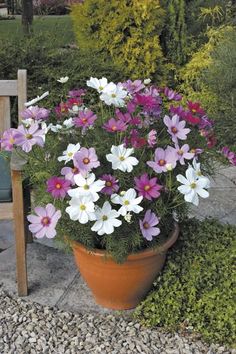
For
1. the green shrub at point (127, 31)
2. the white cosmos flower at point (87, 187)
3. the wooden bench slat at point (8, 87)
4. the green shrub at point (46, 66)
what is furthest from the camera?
the green shrub at point (127, 31)

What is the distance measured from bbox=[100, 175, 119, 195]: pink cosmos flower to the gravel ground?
2.30 feet

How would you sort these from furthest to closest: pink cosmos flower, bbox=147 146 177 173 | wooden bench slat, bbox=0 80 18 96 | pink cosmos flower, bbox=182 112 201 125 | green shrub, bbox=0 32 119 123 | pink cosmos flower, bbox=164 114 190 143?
green shrub, bbox=0 32 119 123 < wooden bench slat, bbox=0 80 18 96 < pink cosmos flower, bbox=182 112 201 125 < pink cosmos flower, bbox=164 114 190 143 < pink cosmos flower, bbox=147 146 177 173

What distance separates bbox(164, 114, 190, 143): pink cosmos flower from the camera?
7.36 ft

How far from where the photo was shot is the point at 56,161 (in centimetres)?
228

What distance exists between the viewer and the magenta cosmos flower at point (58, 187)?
6.81ft

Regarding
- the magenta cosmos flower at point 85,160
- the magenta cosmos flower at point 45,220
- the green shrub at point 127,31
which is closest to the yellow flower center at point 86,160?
the magenta cosmos flower at point 85,160

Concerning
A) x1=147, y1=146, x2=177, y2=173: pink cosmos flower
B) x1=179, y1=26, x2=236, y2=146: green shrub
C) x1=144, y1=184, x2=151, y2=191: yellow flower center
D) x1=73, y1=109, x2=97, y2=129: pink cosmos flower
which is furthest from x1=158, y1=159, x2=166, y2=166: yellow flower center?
x1=179, y1=26, x2=236, y2=146: green shrub

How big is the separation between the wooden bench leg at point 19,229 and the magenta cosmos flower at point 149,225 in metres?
0.62

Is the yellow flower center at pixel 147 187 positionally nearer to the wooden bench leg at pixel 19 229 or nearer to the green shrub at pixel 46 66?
the wooden bench leg at pixel 19 229

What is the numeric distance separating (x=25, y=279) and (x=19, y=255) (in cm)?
13

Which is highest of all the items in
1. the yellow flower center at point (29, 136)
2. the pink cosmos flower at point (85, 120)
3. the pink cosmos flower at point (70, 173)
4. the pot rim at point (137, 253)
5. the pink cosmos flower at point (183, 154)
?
the pink cosmos flower at point (85, 120)

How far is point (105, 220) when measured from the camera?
2092 millimetres

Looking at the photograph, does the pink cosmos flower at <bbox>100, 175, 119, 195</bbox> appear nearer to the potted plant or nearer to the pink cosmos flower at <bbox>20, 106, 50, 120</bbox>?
the potted plant

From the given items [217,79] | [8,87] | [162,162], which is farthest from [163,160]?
[217,79]
